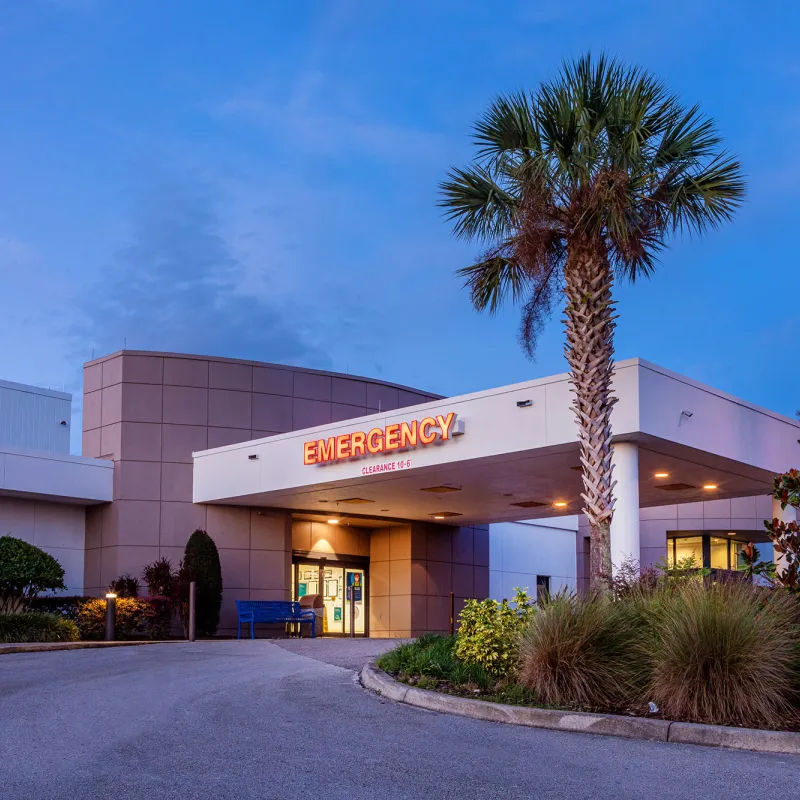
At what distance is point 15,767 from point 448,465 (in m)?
13.8

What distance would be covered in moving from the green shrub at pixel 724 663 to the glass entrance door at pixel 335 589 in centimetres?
2050

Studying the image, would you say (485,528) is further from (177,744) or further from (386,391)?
(177,744)

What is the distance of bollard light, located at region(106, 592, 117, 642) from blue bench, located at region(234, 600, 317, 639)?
3315 mm

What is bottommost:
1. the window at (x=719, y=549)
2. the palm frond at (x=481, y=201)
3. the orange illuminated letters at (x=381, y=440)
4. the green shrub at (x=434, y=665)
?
the green shrub at (x=434, y=665)

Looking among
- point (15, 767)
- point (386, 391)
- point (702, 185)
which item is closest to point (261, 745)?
Answer: point (15, 767)

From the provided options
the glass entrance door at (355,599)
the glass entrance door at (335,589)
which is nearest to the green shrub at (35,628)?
the glass entrance door at (335,589)

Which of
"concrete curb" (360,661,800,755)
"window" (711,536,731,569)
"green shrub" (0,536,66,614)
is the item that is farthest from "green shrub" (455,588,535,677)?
"window" (711,536,731,569)

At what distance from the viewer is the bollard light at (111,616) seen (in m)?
22.7

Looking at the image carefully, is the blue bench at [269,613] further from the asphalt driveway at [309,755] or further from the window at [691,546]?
the window at [691,546]

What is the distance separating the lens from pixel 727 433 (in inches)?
765

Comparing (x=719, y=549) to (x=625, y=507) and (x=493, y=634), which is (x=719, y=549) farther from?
(x=493, y=634)

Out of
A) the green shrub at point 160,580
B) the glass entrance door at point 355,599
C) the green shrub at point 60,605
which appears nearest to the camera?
the green shrub at point 60,605

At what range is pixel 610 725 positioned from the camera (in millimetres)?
9258

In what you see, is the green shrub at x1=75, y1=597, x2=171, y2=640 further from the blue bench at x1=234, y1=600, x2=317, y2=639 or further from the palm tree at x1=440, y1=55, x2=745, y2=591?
the palm tree at x1=440, y1=55, x2=745, y2=591
